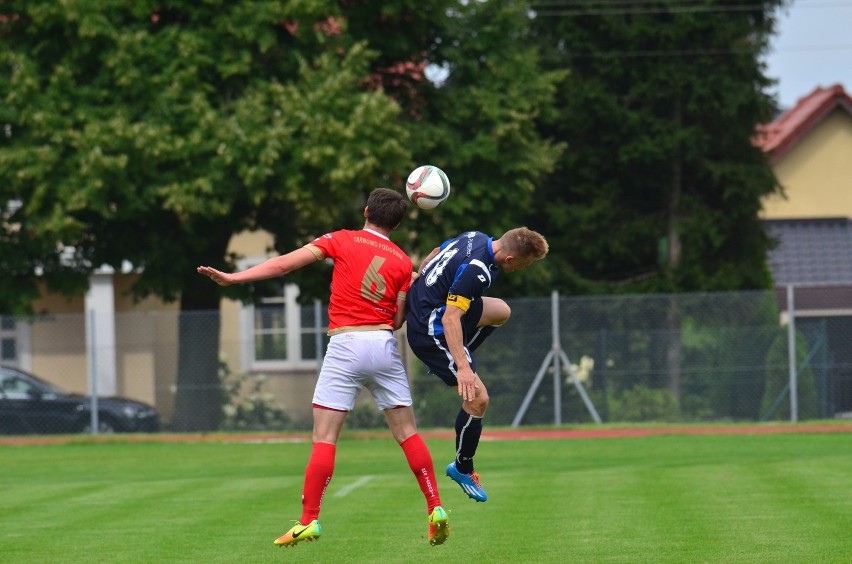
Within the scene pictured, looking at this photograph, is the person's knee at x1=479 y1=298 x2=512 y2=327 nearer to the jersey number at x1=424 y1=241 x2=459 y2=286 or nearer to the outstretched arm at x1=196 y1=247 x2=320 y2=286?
the jersey number at x1=424 y1=241 x2=459 y2=286

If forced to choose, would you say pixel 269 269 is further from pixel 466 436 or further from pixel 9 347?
pixel 9 347

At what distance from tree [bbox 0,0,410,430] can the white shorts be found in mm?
13913

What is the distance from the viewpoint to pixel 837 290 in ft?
107

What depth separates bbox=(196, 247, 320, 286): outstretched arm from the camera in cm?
803

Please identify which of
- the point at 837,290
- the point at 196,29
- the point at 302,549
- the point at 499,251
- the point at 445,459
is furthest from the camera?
the point at 837,290

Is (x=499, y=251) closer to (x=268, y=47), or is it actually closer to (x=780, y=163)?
(x=268, y=47)

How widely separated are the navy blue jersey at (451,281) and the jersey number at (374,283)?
407 mm

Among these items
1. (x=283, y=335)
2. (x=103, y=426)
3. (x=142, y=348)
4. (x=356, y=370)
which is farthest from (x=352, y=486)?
(x=142, y=348)

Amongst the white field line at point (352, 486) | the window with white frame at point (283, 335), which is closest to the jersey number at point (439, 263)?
the white field line at point (352, 486)

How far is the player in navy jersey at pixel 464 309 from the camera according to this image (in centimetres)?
877

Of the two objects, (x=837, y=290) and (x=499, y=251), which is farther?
(x=837, y=290)

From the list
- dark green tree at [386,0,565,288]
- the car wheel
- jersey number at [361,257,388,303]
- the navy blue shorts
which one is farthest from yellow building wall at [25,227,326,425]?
jersey number at [361,257,388,303]

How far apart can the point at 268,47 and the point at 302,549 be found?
611 inches

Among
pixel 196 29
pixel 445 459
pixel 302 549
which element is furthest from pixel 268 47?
pixel 302 549
